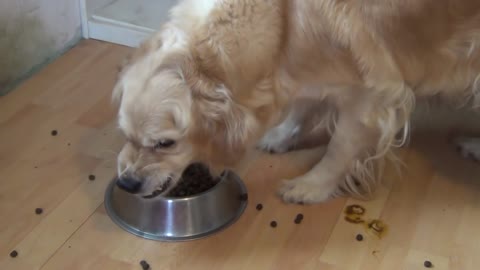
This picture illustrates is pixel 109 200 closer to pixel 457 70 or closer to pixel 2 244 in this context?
pixel 2 244

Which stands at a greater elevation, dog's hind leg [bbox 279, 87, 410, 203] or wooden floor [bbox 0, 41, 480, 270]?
dog's hind leg [bbox 279, 87, 410, 203]

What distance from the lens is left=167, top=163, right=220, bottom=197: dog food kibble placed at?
1935 millimetres

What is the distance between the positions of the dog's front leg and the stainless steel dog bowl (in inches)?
8.7

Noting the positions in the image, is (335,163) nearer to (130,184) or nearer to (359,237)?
(359,237)

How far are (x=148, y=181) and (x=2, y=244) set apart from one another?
475mm

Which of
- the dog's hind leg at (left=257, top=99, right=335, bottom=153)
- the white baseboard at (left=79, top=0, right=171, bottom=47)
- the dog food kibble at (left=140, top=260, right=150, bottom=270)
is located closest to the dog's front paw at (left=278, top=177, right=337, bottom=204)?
the dog's hind leg at (left=257, top=99, right=335, bottom=153)

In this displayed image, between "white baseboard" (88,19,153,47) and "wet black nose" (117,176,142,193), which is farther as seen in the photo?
"white baseboard" (88,19,153,47)

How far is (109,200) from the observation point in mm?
2016

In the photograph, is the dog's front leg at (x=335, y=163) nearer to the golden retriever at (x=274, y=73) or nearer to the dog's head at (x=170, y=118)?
the golden retriever at (x=274, y=73)

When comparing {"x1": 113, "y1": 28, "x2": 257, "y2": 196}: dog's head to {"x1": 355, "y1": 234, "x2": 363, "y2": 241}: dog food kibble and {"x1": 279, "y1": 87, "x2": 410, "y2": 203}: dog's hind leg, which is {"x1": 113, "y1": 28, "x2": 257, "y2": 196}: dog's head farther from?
{"x1": 355, "y1": 234, "x2": 363, "y2": 241}: dog food kibble

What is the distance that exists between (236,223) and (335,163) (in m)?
0.37

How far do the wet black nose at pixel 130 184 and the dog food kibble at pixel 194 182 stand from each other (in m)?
0.19

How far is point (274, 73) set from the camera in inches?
71.0

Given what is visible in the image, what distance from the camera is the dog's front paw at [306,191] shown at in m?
2.05
